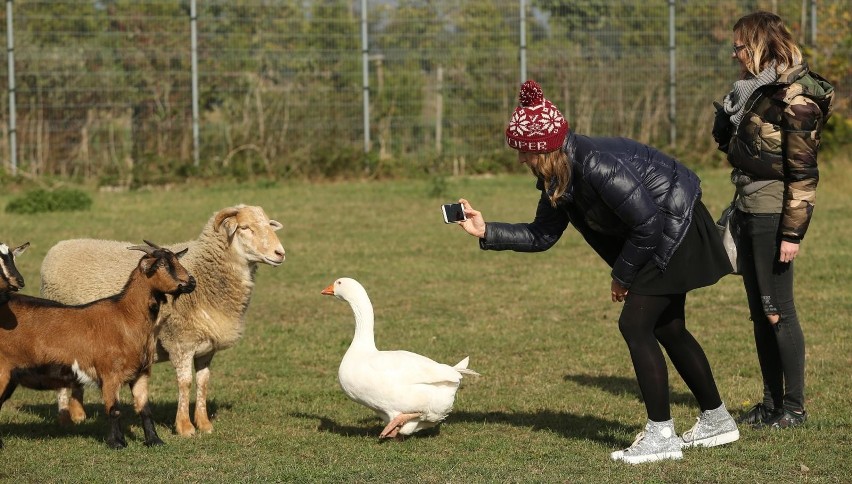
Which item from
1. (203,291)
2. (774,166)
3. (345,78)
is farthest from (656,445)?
(345,78)

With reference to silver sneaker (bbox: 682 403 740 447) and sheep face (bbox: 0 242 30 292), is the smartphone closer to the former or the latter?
silver sneaker (bbox: 682 403 740 447)

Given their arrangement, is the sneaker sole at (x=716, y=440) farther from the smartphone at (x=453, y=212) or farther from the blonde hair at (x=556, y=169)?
the smartphone at (x=453, y=212)

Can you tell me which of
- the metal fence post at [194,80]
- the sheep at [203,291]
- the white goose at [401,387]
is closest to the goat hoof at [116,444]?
the sheep at [203,291]

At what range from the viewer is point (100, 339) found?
7.01 meters

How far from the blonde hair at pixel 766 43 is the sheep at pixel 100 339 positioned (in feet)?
11.2

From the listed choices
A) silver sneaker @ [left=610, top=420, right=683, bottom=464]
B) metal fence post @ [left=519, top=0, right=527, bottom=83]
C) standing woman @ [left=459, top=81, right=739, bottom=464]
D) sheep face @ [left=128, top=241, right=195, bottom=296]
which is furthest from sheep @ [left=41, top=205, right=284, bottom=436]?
metal fence post @ [left=519, top=0, right=527, bottom=83]

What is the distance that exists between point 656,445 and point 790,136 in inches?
72.4

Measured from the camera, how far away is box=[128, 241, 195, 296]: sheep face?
7105 millimetres

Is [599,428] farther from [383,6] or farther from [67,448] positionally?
[383,6]

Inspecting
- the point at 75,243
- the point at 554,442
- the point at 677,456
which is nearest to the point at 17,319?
the point at 75,243

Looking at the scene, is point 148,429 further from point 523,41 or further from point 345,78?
point 523,41

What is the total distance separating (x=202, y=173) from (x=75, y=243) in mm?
12528

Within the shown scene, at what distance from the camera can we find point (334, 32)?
73.3 feet

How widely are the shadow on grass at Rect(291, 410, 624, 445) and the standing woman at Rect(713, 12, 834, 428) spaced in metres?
0.90
